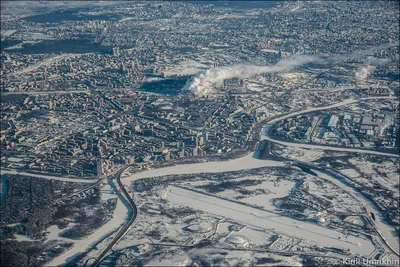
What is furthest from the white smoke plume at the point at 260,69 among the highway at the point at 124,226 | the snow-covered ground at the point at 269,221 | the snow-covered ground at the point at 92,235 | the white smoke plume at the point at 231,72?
the snow-covered ground at the point at 92,235

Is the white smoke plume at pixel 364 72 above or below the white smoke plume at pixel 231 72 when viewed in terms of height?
below

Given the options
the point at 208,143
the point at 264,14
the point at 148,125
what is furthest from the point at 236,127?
the point at 264,14

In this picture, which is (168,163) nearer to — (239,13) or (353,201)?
(353,201)

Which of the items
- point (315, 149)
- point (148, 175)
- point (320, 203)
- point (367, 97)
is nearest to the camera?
point (320, 203)

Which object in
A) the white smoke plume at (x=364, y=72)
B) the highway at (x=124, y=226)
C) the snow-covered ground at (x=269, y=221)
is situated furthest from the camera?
the white smoke plume at (x=364, y=72)

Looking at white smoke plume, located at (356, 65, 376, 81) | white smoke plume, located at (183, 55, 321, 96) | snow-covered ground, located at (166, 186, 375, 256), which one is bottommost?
snow-covered ground, located at (166, 186, 375, 256)

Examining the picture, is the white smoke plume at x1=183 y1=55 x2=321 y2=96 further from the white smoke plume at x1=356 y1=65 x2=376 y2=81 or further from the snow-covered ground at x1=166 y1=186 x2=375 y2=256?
the snow-covered ground at x1=166 y1=186 x2=375 y2=256

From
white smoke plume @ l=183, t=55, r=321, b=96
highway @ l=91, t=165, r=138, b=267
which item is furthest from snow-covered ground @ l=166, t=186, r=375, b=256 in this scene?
white smoke plume @ l=183, t=55, r=321, b=96

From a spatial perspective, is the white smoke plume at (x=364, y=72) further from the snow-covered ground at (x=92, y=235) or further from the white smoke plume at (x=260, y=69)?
the snow-covered ground at (x=92, y=235)
